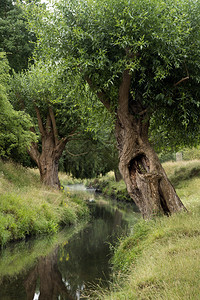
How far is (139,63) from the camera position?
334 inches

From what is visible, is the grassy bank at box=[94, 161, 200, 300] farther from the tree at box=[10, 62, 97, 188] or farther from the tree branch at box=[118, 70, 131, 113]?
the tree at box=[10, 62, 97, 188]

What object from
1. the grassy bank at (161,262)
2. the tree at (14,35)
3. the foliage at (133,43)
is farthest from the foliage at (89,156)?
the grassy bank at (161,262)

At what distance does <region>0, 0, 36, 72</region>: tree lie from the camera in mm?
19594

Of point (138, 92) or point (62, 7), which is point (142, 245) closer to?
point (138, 92)

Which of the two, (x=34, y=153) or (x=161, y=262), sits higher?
(x=34, y=153)

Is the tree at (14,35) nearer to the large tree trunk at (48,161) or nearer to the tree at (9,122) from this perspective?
the large tree trunk at (48,161)

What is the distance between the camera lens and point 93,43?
7602 millimetres

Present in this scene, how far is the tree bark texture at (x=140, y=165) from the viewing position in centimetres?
851

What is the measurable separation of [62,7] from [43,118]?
11944 millimetres

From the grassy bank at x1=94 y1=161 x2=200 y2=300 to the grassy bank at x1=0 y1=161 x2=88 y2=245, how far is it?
4877 millimetres

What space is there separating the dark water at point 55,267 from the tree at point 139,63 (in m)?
2.47

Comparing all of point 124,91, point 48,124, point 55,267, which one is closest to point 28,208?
point 55,267

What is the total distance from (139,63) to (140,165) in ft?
9.99

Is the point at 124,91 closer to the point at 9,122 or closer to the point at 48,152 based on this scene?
the point at 9,122
